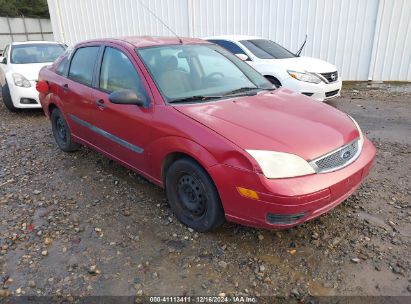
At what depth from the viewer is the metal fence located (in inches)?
749

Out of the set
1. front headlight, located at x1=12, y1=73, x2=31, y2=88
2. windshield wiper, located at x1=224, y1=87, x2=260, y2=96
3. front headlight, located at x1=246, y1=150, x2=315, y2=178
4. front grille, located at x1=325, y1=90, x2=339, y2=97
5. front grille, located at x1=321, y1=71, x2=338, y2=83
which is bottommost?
front grille, located at x1=325, y1=90, x2=339, y2=97

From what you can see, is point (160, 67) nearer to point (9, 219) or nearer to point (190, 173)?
point (190, 173)

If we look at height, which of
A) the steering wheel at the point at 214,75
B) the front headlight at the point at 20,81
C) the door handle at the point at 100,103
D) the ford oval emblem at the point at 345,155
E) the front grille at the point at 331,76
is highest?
the steering wheel at the point at 214,75

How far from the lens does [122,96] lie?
3.02 metres

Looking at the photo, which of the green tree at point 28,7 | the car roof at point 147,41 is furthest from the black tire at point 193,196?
the green tree at point 28,7

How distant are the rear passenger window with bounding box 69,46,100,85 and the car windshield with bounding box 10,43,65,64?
12.8 ft

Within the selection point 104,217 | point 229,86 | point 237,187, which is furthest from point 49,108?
point 237,187

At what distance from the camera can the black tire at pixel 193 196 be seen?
2717 millimetres

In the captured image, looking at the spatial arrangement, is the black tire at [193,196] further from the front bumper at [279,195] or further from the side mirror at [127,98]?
the side mirror at [127,98]

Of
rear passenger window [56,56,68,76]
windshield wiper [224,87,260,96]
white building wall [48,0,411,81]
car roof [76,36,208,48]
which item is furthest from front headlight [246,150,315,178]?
white building wall [48,0,411,81]

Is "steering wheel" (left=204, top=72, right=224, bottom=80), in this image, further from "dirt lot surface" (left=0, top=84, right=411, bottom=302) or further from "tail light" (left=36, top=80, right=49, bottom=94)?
"tail light" (left=36, top=80, right=49, bottom=94)

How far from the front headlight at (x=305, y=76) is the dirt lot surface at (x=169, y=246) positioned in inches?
116

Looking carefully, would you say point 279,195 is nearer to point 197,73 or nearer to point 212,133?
point 212,133

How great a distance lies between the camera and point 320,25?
9445mm
